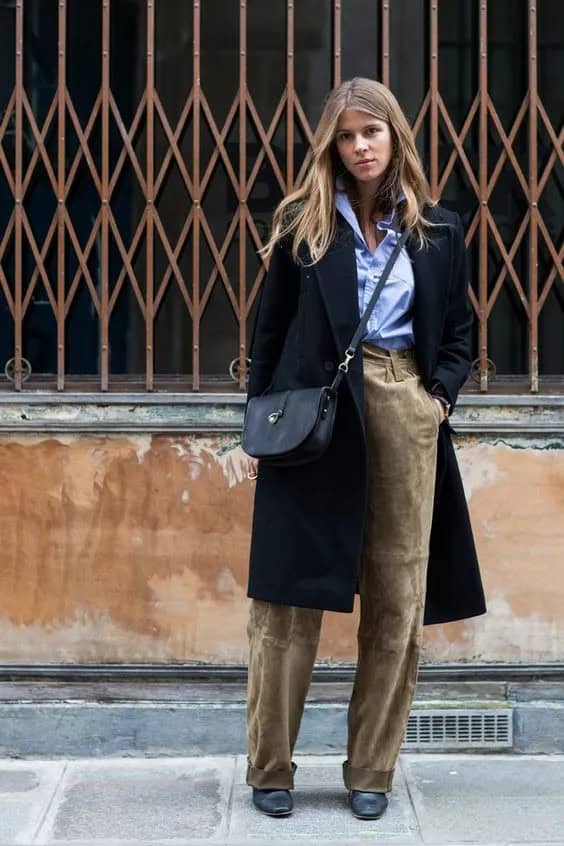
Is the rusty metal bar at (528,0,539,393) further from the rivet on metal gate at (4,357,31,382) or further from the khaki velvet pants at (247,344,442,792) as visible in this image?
the rivet on metal gate at (4,357,31,382)

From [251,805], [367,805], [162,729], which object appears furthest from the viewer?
[162,729]

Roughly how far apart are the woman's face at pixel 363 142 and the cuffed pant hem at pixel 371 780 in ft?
5.77

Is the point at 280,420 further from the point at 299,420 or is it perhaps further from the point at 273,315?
the point at 273,315

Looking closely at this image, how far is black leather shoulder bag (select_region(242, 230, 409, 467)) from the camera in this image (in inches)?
146

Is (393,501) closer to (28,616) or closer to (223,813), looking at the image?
(223,813)

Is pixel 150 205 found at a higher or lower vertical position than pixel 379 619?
higher

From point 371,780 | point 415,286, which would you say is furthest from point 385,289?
point 371,780

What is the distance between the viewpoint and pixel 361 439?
3.79m

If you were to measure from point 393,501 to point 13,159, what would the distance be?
1974 mm

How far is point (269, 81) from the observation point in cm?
486

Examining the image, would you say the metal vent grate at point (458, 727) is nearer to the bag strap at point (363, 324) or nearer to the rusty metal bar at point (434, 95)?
the bag strap at point (363, 324)

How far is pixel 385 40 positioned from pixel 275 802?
8.68 ft

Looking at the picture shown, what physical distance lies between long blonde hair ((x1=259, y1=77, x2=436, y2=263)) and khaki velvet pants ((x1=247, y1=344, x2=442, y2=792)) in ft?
1.21

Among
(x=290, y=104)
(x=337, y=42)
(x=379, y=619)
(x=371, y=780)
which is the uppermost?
(x=337, y=42)
